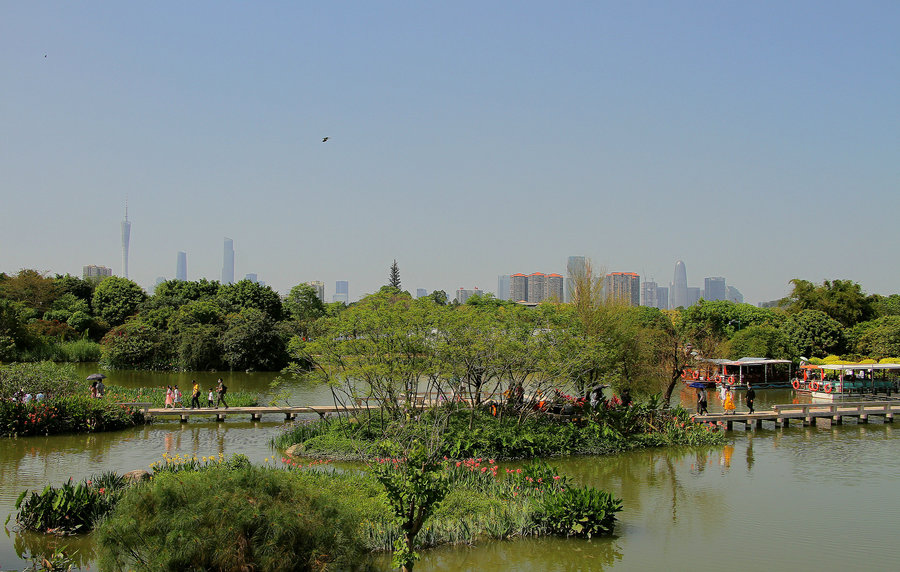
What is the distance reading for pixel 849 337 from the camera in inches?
1789

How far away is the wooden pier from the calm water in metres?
0.70

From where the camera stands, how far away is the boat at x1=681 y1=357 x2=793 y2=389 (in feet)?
A: 130

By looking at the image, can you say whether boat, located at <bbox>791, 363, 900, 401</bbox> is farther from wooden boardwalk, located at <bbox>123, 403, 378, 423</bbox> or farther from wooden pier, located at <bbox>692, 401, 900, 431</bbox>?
wooden boardwalk, located at <bbox>123, 403, 378, 423</bbox>

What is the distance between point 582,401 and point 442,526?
10.3 metres

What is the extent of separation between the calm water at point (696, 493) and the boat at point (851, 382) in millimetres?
9149

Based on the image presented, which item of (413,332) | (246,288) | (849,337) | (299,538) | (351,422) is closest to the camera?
(299,538)

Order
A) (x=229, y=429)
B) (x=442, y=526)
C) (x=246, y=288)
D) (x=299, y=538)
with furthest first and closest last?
(x=246, y=288)
(x=229, y=429)
(x=442, y=526)
(x=299, y=538)

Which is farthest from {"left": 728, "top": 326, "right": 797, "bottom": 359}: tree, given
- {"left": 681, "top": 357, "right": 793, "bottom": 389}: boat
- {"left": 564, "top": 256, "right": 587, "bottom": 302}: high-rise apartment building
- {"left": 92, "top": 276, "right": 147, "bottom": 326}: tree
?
{"left": 92, "top": 276, "right": 147, "bottom": 326}: tree

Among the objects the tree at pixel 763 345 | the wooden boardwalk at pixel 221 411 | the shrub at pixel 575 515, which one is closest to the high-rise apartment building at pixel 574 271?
the wooden boardwalk at pixel 221 411

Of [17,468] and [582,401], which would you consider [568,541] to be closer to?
[582,401]

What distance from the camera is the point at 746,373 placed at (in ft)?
137

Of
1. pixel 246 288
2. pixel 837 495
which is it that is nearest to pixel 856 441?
pixel 837 495

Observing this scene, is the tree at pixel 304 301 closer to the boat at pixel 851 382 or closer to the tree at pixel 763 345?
the tree at pixel 763 345

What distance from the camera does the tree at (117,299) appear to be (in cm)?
5369
